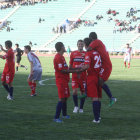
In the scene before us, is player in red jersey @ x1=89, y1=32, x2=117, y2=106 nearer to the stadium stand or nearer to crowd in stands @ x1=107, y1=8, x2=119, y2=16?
the stadium stand

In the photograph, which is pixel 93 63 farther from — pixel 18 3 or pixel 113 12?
pixel 18 3

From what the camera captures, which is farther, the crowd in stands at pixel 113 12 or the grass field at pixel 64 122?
the crowd in stands at pixel 113 12

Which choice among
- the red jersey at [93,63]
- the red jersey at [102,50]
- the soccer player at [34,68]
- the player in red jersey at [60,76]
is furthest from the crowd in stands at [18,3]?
the red jersey at [93,63]

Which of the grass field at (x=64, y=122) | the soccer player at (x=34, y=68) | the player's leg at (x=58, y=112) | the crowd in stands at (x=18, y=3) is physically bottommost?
the grass field at (x=64, y=122)

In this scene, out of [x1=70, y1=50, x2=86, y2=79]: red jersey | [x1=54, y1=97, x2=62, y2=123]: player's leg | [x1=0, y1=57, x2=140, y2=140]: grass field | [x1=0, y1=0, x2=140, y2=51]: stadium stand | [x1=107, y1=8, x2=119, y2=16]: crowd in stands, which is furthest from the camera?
[x1=107, y1=8, x2=119, y2=16]: crowd in stands

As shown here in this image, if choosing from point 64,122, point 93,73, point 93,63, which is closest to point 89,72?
point 93,73

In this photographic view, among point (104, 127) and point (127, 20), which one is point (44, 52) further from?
point (104, 127)

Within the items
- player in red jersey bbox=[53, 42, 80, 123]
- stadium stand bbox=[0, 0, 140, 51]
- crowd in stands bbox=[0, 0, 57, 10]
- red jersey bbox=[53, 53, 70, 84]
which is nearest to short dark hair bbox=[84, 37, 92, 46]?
player in red jersey bbox=[53, 42, 80, 123]

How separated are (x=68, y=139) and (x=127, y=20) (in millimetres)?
52436

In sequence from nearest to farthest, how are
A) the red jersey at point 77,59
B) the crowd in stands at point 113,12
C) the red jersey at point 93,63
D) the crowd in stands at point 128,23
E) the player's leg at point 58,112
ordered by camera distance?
the red jersey at point 93,63
the player's leg at point 58,112
the red jersey at point 77,59
the crowd in stands at point 128,23
the crowd in stands at point 113,12

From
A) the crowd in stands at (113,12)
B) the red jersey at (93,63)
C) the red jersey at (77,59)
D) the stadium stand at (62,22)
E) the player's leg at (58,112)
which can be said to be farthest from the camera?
the crowd in stands at (113,12)

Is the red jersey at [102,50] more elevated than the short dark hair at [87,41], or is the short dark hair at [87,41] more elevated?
the short dark hair at [87,41]

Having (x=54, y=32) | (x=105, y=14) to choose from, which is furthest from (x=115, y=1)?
(x=54, y=32)

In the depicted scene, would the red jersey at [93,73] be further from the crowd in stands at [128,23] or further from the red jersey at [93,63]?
the crowd in stands at [128,23]
